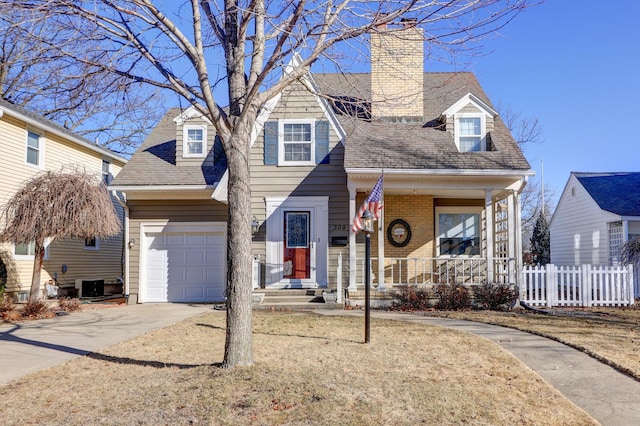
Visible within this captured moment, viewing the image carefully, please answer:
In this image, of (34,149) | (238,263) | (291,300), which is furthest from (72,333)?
(34,149)

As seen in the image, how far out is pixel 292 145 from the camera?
13.9 m

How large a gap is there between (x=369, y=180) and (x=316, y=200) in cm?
161

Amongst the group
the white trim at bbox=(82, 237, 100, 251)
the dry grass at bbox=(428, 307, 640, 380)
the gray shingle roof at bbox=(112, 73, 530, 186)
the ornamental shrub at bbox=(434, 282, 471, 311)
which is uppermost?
the gray shingle roof at bbox=(112, 73, 530, 186)

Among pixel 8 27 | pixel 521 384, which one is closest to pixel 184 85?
pixel 8 27

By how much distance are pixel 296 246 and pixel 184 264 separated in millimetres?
3321

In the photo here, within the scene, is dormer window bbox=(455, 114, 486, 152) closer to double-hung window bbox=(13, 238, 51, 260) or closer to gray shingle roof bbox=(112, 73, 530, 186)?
gray shingle roof bbox=(112, 73, 530, 186)

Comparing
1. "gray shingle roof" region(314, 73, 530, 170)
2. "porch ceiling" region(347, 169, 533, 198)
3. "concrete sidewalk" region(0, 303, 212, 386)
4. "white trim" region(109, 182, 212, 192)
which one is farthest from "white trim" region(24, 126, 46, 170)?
"porch ceiling" region(347, 169, 533, 198)

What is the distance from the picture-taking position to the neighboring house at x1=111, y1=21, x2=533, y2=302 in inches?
513

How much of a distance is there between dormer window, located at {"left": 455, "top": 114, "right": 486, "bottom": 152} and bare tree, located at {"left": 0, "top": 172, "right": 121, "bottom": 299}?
31.4 feet

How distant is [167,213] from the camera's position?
562 inches

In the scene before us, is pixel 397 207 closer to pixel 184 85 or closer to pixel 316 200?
pixel 316 200

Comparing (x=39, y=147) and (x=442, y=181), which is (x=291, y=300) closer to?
(x=442, y=181)

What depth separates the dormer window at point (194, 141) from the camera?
14641 mm

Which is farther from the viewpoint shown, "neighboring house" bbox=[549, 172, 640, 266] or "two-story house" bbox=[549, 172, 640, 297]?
"neighboring house" bbox=[549, 172, 640, 266]
